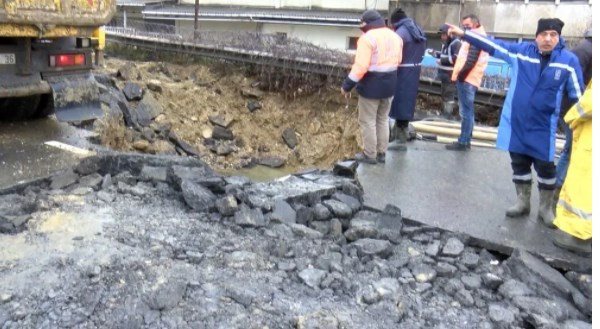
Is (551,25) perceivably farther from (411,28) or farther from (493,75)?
(493,75)

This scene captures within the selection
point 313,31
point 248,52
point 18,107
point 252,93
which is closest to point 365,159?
point 18,107

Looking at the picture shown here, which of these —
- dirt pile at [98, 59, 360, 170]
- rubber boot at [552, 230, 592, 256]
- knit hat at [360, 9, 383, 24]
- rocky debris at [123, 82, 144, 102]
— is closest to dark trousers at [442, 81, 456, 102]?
dirt pile at [98, 59, 360, 170]

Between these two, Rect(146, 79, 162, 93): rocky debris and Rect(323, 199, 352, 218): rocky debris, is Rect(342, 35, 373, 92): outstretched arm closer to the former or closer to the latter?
Rect(323, 199, 352, 218): rocky debris

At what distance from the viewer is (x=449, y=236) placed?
15.8ft

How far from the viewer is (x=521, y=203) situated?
5230mm

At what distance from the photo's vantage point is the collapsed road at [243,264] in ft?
11.3

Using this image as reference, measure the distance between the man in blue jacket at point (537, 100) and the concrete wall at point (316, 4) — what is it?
17941 mm

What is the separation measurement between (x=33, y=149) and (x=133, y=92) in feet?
20.0

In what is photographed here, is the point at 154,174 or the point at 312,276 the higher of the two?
the point at 154,174

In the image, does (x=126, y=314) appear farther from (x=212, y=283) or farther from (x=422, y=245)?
(x=422, y=245)

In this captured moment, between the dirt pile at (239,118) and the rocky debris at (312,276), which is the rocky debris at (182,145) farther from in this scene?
the rocky debris at (312,276)

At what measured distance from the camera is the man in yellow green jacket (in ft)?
13.9

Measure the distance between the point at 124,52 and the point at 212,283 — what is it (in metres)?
15.8

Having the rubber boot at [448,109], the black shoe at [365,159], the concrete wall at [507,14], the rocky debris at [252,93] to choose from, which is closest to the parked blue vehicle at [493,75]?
the rubber boot at [448,109]
